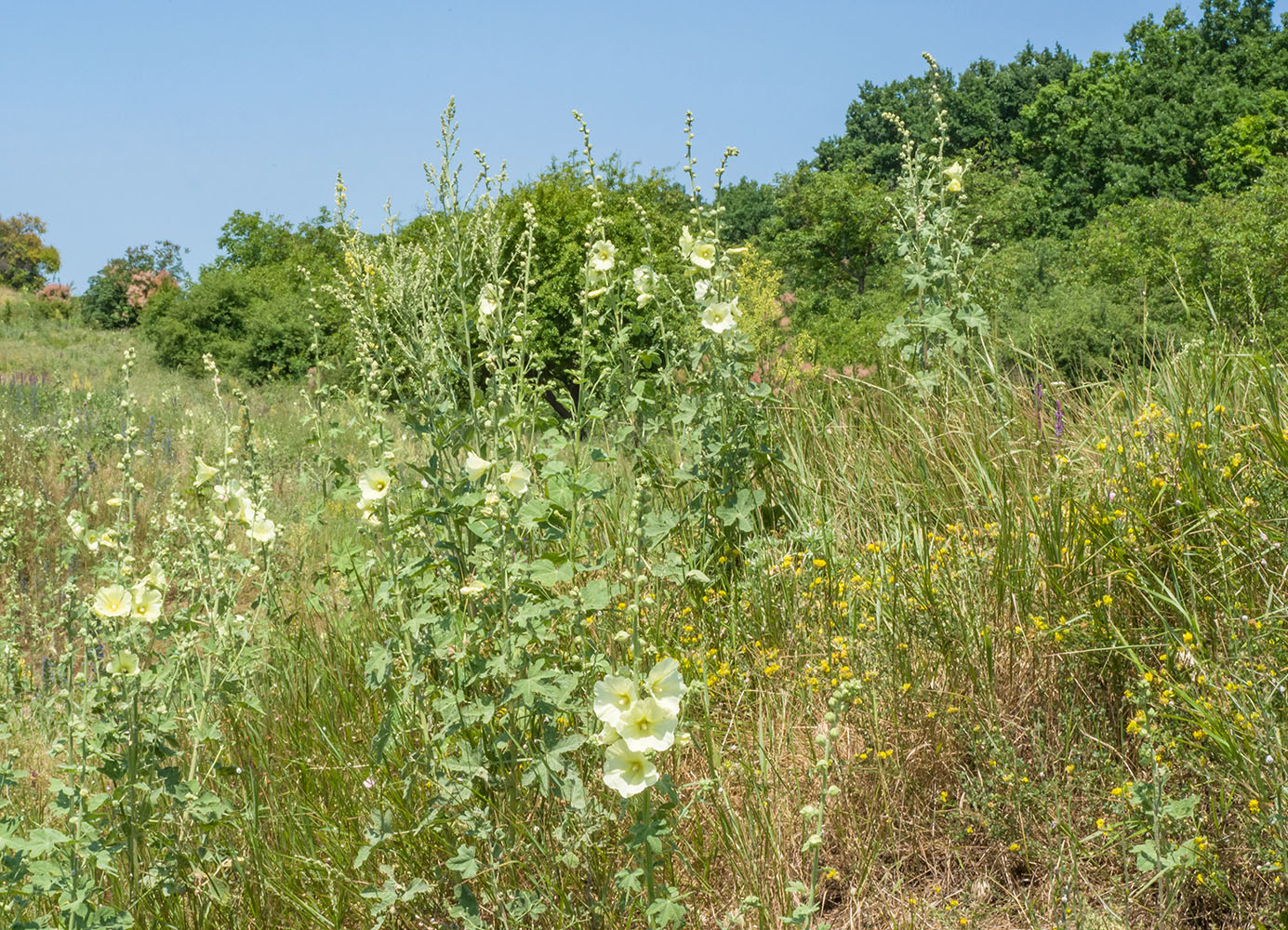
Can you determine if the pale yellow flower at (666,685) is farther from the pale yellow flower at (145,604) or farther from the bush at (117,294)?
the bush at (117,294)

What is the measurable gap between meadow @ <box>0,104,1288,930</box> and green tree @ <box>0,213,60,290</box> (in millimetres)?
41552

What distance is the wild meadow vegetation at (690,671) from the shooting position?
6.91 ft

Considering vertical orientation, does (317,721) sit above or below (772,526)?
below

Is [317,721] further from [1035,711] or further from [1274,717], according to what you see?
[1274,717]

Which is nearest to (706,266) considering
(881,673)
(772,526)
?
(772,526)

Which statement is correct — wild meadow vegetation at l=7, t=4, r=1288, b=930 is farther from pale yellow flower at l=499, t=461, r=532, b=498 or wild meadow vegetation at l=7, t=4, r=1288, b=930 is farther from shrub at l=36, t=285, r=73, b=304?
shrub at l=36, t=285, r=73, b=304

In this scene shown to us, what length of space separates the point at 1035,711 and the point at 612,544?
63.4 inches

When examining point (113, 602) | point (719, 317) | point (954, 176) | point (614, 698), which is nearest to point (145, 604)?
Answer: point (113, 602)

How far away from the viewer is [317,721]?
2.78 m

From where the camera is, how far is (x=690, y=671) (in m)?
2.81

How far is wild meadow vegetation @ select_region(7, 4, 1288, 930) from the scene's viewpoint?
6.91 ft

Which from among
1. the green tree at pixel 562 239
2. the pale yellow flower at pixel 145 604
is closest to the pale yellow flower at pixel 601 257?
the pale yellow flower at pixel 145 604

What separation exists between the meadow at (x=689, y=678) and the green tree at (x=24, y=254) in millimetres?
41552

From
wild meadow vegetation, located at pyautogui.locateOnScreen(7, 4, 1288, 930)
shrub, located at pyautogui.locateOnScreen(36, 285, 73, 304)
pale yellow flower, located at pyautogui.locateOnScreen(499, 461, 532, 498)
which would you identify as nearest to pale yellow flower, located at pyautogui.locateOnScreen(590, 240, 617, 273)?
wild meadow vegetation, located at pyautogui.locateOnScreen(7, 4, 1288, 930)
